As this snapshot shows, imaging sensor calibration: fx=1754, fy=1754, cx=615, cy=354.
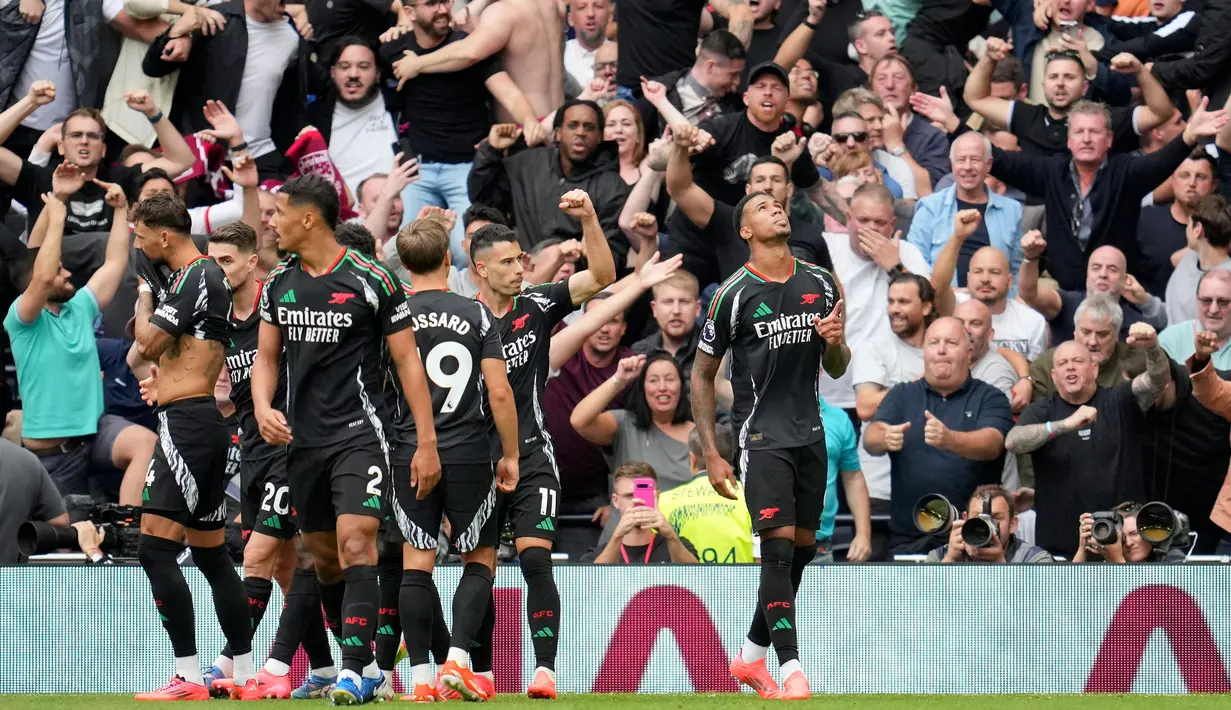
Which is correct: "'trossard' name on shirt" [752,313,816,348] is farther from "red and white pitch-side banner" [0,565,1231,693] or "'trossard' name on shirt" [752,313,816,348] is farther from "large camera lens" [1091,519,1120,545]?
"large camera lens" [1091,519,1120,545]

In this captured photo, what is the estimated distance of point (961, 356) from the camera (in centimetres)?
1163

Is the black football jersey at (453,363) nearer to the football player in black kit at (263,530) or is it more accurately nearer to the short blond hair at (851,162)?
the football player in black kit at (263,530)

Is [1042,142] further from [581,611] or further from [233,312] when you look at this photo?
[233,312]

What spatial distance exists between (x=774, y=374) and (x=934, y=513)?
2.03m

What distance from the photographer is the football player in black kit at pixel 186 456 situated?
29.4 ft

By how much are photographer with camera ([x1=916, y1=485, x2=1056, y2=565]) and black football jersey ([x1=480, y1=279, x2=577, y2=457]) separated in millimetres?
A: 2724

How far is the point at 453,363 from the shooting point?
28.5ft

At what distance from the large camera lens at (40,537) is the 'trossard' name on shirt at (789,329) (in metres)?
4.71

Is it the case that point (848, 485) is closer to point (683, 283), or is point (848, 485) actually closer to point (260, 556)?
point (683, 283)

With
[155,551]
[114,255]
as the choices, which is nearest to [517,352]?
[155,551]

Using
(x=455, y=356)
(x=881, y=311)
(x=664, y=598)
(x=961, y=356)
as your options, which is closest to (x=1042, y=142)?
(x=881, y=311)

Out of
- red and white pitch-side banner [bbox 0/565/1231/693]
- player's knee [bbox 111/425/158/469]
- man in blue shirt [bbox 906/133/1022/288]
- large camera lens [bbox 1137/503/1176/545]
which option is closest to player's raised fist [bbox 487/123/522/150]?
man in blue shirt [bbox 906/133/1022/288]

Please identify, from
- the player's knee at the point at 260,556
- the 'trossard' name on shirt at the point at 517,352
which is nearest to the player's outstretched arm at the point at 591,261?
the 'trossard' name on shirt at the point at 517,352

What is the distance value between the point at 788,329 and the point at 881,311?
3.93 metres
